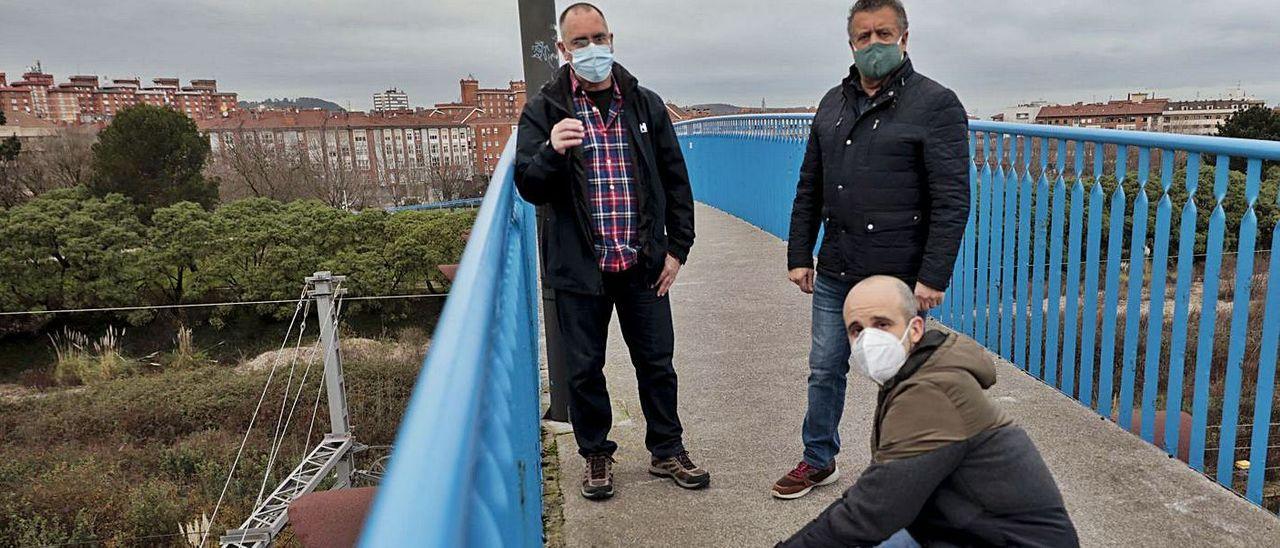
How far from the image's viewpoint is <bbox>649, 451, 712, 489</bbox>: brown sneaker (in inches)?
131

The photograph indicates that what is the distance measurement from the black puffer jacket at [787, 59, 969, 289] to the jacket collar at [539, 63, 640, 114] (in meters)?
0.62

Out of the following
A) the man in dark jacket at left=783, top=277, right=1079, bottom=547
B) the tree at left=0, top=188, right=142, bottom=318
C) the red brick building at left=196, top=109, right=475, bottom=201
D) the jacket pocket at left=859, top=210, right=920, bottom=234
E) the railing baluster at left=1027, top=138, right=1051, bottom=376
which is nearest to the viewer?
the man in dark jacket at left=783, top=277, right=1079, bottom=547

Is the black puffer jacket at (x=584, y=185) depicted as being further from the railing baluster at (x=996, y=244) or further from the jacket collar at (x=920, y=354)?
the railing baluster at (x=996, y=244)

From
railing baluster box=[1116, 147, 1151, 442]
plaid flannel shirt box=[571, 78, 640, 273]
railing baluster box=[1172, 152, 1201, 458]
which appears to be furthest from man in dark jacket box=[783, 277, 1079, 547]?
railing baluster box=[1116, 147, 1151, 442]

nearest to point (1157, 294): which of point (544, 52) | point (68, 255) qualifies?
point (544, 52)

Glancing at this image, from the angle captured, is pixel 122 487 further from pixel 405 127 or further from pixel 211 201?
pixel 405 127

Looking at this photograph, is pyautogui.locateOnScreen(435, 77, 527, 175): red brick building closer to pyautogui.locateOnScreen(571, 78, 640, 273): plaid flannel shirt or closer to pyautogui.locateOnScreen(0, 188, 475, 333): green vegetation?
pyautogui.locateOnScreen(0, 188, 475, 333): green vegetation

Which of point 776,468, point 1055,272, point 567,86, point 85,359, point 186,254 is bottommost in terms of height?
point 85,359

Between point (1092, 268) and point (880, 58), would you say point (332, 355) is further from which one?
point (880, 58)

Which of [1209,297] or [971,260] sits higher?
[1209,297]

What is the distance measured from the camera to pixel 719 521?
3090 millimetres

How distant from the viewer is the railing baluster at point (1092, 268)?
3.67 m

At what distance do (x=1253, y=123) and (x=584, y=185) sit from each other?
129 ft

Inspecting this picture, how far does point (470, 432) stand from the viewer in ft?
2.93
